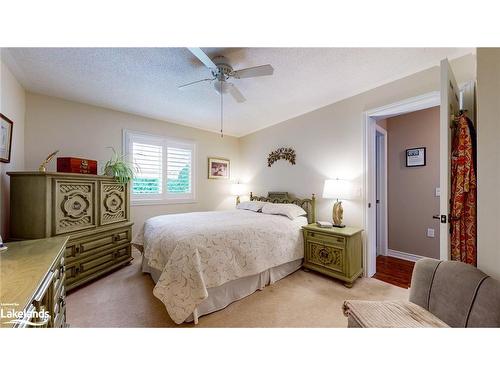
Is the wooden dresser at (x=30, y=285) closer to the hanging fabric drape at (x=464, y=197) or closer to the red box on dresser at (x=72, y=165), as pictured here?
the red box on dresser at (x=72, y=165)

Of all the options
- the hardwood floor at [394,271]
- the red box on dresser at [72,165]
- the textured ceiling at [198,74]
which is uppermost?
the textured ceiling at [198,74]

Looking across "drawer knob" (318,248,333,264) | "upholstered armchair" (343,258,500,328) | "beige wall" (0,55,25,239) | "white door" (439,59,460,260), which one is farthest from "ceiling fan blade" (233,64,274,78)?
"beige wall" (0,55,25,239)

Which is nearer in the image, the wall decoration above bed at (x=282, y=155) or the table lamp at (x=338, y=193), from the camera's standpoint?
the table lamp at (x=338, y=193)

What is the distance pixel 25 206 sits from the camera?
195 cm

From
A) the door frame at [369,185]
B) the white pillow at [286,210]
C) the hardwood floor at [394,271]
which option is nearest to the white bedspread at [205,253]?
the white pillow at [286,210]

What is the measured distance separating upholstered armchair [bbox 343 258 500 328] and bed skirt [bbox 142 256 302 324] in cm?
115

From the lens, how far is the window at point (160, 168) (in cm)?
333

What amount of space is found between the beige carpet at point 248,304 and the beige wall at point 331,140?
2.93 feet

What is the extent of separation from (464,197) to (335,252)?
4.43 ft

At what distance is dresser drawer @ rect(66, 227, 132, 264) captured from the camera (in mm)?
2082
